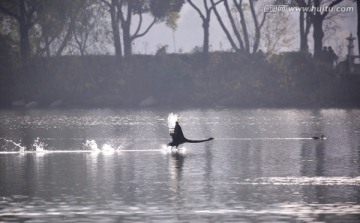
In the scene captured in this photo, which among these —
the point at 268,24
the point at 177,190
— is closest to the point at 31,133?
the point at 177,190

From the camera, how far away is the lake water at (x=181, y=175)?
2734cm

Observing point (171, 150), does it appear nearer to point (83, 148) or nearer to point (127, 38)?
point (83, 148)

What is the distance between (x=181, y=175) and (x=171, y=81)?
7224cm

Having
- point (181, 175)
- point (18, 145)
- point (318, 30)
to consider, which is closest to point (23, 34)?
point (318, 30)

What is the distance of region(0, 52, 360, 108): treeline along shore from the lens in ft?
334

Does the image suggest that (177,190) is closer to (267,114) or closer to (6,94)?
(267,114)

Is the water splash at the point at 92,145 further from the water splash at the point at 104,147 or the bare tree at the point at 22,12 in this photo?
the bare tree at the point at 22,12

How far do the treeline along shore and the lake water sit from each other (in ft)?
111

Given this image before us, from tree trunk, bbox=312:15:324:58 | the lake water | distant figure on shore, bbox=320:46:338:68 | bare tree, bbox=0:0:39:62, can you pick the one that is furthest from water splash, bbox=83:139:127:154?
bare tree, bbox=0:0:39:62

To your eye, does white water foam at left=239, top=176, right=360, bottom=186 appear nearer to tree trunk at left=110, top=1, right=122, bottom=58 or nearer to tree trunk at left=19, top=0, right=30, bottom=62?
tree trunk at left=19, top=0, right=30, bottom=62

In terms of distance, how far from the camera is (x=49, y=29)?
350ft

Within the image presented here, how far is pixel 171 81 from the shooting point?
10794cm

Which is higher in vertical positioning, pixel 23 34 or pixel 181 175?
pixel 23 34

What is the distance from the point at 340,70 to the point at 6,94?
33356mm
